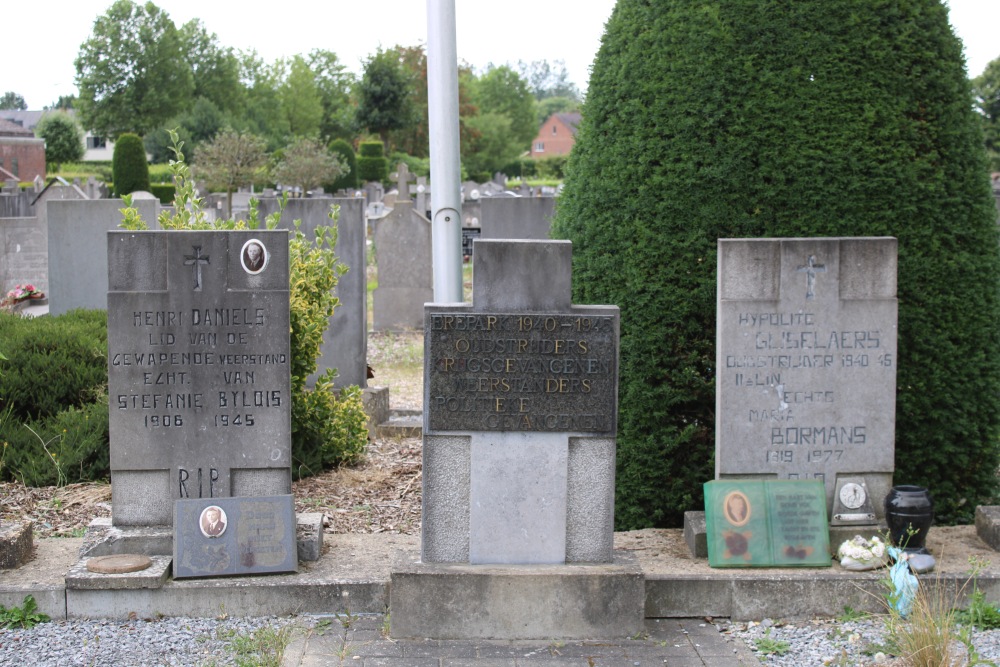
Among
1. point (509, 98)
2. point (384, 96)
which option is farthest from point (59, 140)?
point (509, 98)

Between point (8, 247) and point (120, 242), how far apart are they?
48.6 feet

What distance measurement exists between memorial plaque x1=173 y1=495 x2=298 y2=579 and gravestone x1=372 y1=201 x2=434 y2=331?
1086 centimetres

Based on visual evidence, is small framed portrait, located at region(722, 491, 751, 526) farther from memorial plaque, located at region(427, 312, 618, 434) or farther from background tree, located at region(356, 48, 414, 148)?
background tree, located at region(356, 48, 414, 148)

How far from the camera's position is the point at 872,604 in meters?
5.24

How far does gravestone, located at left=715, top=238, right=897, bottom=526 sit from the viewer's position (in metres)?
→ 5.50

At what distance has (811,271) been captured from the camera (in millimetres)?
5516

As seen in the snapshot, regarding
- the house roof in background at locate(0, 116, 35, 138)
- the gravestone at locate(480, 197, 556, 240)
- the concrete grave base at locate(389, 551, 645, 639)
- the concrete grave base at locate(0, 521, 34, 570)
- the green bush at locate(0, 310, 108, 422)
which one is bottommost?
the concrete grave base at locate(389, 551, 645, 639)

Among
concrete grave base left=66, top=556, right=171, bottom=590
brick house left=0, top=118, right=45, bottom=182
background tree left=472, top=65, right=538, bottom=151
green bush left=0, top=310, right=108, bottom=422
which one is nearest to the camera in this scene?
concrete grave base left=66, top=556, right=171, bottom=590

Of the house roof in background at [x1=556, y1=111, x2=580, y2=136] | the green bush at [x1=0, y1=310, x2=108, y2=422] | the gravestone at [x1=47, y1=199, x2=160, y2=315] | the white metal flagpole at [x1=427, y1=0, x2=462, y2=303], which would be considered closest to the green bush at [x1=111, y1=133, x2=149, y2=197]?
the gravestone at [x1=47, y1=199, x2=160, y2=315]

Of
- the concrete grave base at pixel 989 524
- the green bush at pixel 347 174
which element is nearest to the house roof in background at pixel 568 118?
the green bush at pixel 347 174

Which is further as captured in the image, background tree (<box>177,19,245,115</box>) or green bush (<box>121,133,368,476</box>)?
background tree (<box>177,19,245,115</box>)

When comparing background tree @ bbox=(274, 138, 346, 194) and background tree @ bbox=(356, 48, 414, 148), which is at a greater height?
background tree @ bbox=(356, 48, 414, 148)

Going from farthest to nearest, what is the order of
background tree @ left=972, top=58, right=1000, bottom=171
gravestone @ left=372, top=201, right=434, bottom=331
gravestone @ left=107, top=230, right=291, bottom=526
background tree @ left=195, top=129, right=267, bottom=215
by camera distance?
background tree @ left=972, top=58, right=1000, bottom=171
background tree @ left=195, top=129, right=267, bottom=215
gravestone @ left=372, top=201, right=434, bottom=331
gravestone @ left=107, top=230, right=291, bottom=526

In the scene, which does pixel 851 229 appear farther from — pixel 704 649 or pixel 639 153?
pixel 704 649
